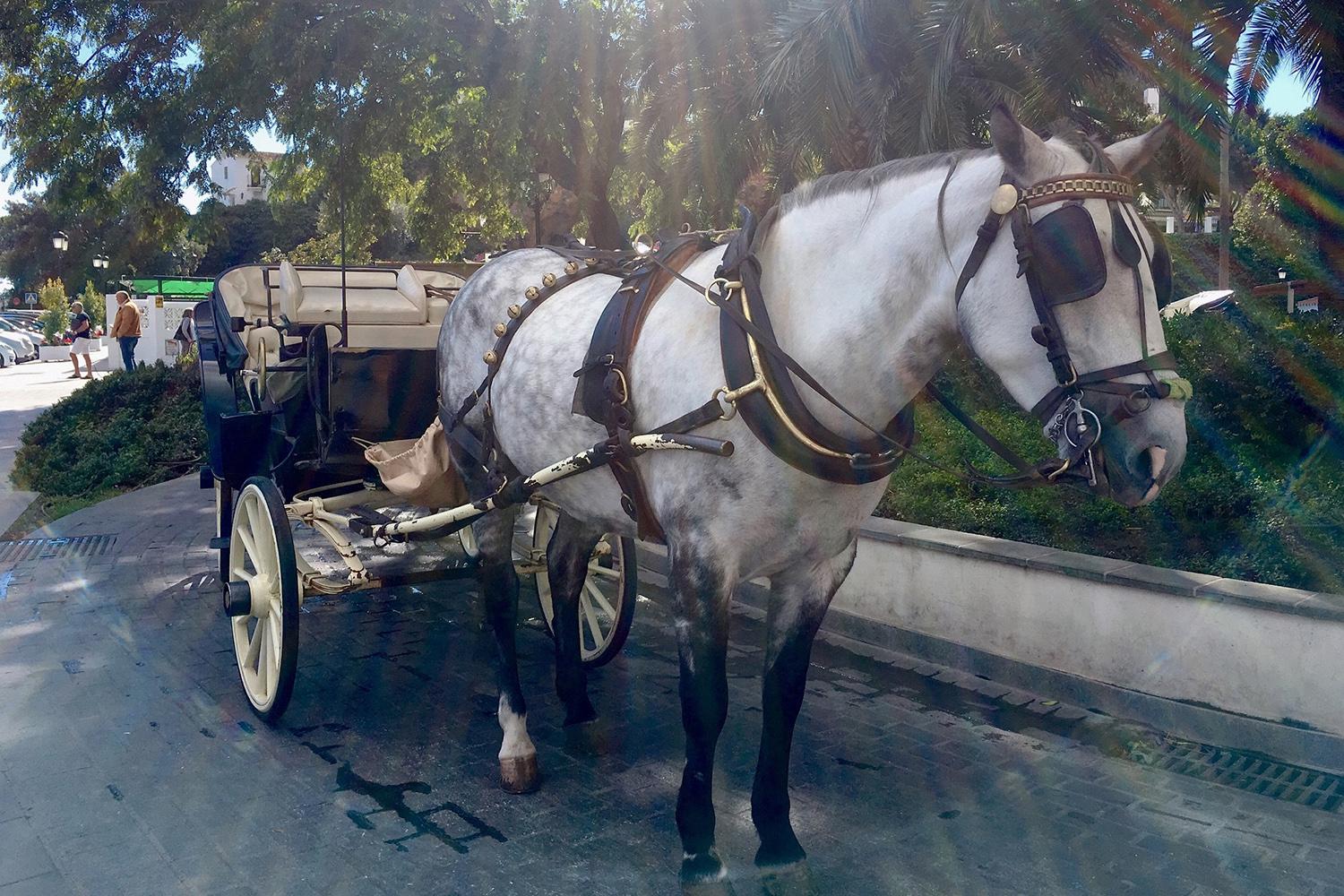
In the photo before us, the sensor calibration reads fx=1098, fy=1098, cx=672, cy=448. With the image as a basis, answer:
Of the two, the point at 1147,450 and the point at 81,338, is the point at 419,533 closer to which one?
the point at 1147,450

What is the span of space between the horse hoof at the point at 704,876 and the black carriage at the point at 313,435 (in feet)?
5.49

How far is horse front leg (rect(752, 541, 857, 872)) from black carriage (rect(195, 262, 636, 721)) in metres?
1.53

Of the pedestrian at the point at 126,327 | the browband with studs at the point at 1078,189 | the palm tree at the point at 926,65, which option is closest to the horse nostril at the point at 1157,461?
the browband with studs at the point at 1078,189

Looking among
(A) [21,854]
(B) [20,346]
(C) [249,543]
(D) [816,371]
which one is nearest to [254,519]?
(C) [249,543]

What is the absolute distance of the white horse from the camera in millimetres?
2445

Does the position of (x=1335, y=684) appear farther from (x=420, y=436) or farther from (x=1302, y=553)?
(x=420, y=436)

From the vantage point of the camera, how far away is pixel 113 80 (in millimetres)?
14039

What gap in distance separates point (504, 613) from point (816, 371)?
2038 mm

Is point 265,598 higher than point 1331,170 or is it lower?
lower

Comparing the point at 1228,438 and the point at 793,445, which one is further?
the point at 1228,438

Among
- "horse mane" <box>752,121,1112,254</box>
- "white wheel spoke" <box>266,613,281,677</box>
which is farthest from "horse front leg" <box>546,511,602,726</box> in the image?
"horse mane" <box>752,121,1112,254</box>

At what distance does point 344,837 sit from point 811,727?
1.99 meters

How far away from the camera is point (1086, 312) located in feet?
7.96

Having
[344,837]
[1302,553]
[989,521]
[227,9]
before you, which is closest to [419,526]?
[344,837]
